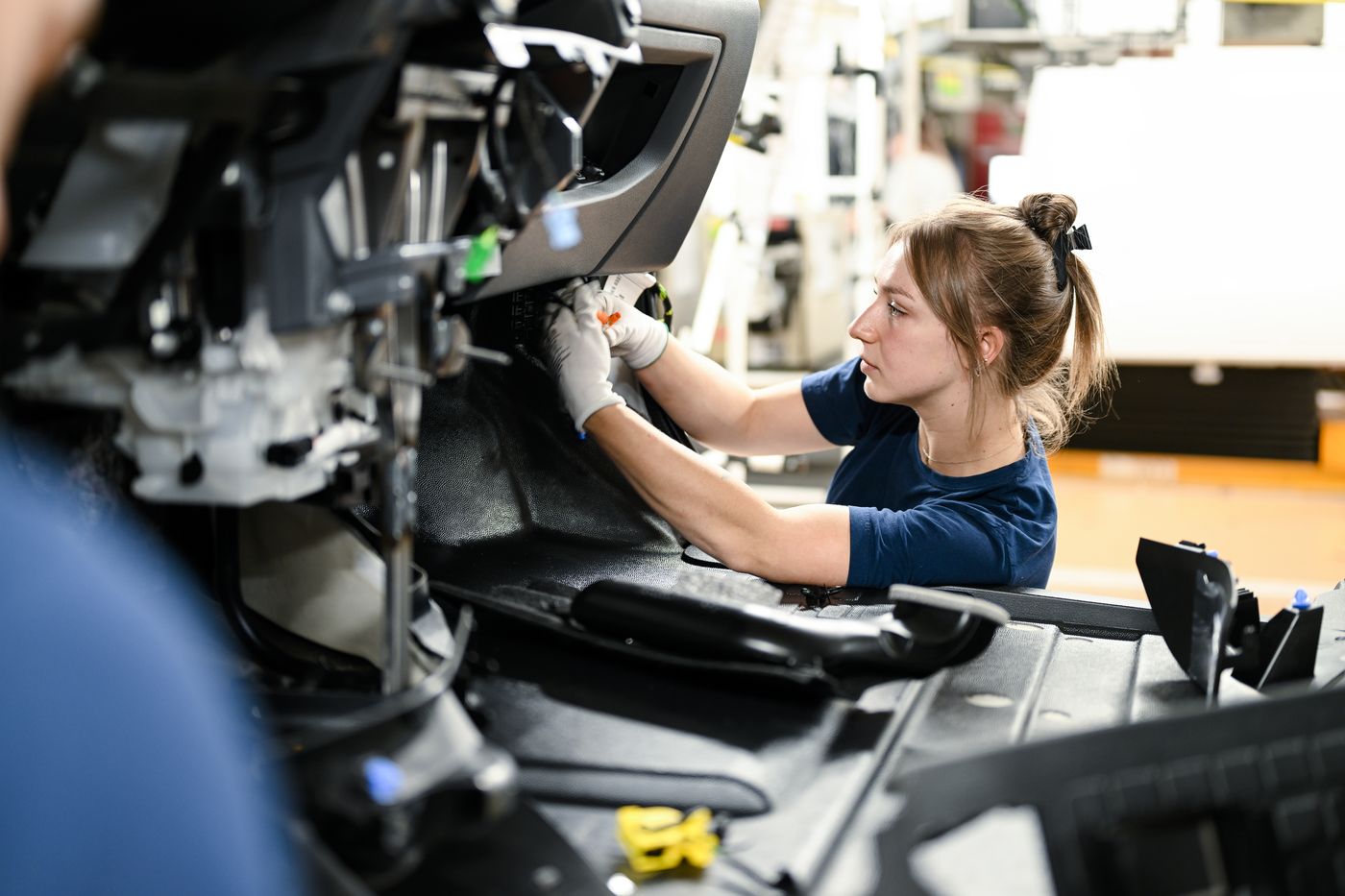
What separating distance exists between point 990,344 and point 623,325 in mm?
458

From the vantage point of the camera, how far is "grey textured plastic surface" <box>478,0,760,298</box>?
1.21m

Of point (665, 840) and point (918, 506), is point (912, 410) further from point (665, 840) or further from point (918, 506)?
point (665, 840)

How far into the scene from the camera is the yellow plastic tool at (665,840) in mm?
749

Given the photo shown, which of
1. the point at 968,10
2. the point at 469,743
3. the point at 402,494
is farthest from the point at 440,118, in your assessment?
the point at 968,10

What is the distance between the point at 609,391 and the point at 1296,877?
0.91 m

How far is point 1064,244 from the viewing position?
5.29ft

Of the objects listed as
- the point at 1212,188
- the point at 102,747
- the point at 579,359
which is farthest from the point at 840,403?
the point at 1212,188

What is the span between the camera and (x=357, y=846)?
654 mm

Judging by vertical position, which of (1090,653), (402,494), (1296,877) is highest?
(402,494)

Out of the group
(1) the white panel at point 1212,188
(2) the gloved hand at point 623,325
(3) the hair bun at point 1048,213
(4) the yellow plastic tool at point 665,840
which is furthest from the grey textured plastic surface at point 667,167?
(1) the white panel at point 1212,188

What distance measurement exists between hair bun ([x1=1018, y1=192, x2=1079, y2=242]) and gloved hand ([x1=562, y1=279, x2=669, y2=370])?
1.59ft

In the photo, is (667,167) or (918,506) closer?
(667,167)

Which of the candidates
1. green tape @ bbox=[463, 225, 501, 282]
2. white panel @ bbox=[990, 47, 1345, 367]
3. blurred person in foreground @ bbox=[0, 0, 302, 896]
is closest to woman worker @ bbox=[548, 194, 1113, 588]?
green tape @ bbox=[463, 225, 501, 282]

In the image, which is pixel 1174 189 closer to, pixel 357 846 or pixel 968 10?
pixel 968 10
